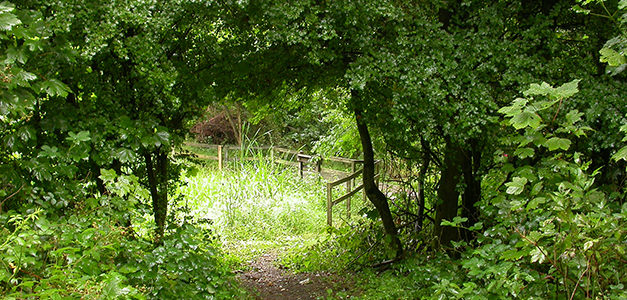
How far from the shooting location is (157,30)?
11.8 ft

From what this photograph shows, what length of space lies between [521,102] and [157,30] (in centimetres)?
249

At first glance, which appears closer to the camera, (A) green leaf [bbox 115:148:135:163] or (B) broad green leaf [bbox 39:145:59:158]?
(B) broad green leaf [bbox 39:145:59:158]

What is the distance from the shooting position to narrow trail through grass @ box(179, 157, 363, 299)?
19.2 feet

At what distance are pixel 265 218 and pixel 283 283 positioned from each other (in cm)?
258

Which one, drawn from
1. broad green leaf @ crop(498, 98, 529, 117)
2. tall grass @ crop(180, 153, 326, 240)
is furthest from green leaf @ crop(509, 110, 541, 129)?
tall grass @ crop(180, 153, 326, 240)

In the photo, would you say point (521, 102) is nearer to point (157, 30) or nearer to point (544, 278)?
point (544, 278)

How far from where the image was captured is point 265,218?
332 inches

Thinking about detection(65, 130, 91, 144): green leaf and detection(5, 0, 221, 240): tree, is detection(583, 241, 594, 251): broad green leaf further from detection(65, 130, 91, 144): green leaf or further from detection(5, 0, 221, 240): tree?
detection(65, 130, 91, 144): green leaf

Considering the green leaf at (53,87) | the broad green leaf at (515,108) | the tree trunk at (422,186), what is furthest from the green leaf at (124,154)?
the tree trunk at (422,186)

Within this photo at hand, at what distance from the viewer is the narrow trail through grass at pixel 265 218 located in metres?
5.87

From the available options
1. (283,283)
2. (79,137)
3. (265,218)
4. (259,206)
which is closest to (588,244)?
(79,137)

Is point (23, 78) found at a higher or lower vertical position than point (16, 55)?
lower

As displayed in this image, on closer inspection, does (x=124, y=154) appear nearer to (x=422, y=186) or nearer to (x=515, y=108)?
(x=515, y=108)

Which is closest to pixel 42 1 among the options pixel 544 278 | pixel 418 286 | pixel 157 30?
pixel 157 30
